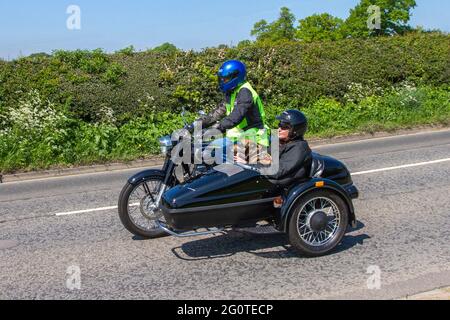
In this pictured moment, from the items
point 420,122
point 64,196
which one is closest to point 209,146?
point 64,196

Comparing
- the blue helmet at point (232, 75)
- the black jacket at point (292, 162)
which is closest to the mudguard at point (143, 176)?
the blue helmet at point (232, 75)

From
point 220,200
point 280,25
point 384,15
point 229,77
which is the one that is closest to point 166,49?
point 229,77

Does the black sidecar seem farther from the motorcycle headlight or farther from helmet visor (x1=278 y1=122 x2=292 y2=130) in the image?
the motorcycle headlight

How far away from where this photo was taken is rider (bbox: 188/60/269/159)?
6844mm

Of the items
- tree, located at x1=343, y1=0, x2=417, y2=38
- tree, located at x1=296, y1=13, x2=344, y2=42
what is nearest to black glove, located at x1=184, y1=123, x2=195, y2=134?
→ tree, located at x1=343, y1=0, x2=417, y2=38

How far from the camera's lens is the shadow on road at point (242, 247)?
6.42 metres

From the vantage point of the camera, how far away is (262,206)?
619cm

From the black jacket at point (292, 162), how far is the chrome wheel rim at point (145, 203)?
1.46 m

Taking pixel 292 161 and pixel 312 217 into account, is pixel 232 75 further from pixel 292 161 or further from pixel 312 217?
pixel 312 217

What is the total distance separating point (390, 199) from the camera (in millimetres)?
8547

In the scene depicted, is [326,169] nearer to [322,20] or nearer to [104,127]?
[104,127]

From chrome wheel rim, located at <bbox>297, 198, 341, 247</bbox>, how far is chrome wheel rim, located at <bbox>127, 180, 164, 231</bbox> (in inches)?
66.2

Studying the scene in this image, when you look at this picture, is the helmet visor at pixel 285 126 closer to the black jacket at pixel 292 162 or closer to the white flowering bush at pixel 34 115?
the black jacket at pixel 292 162

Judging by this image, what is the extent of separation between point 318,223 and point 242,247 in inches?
38.9
